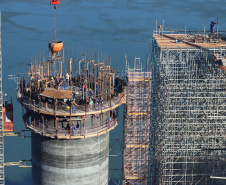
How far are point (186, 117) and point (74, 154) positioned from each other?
16100 mm

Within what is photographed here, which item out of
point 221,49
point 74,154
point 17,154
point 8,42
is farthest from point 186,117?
point 8,42

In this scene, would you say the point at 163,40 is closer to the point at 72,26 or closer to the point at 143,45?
the point at 143,45

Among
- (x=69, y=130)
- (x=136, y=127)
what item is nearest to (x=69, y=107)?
(x=69, y=130)

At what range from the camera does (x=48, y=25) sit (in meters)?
165

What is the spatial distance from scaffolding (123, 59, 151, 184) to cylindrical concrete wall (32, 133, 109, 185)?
6.80 metres

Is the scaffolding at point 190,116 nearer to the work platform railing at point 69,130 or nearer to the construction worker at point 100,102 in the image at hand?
the construction worker at point 100,102

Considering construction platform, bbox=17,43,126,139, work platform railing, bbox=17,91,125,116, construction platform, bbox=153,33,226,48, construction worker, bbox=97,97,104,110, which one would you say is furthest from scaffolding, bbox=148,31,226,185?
work platform railing, bbox=17,91,125,116

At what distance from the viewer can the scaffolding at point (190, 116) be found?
69500mm

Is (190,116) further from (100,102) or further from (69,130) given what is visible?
(69,130)

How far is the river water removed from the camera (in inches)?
5487

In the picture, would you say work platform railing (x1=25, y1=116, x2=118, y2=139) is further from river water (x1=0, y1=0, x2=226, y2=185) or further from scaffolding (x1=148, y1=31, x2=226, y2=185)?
river water (x1=0, y1=0, x2=226, y2=185)

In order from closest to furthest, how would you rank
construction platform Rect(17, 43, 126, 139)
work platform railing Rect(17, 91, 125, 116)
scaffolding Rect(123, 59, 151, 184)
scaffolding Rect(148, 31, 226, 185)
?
work platform railing Rect(17, 91, 125, 116) < construction platform Rect(17, 43, 126, 139) < scaffolding Rect(148, 31, 226, 185) < scaffolding Rect(123, 59, 151, 184)

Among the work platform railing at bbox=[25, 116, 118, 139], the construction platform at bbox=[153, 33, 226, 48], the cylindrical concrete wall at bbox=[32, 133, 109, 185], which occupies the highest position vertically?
the construction platform at bbox=[153, 33, 226, 48]

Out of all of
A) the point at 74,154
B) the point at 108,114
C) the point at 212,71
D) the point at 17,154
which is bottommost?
the point at 17,154
